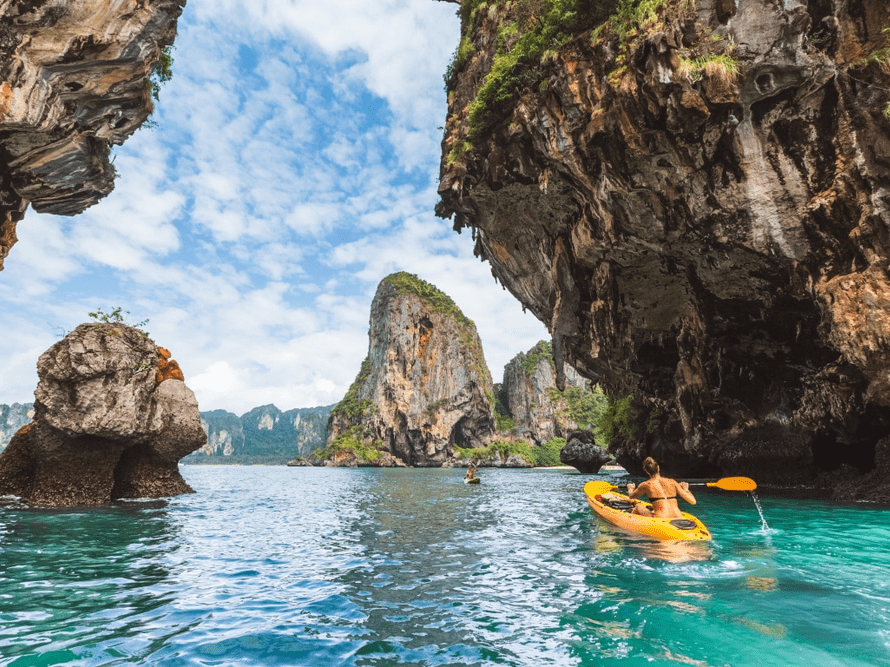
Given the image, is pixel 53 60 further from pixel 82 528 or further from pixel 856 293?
pixel 856 293

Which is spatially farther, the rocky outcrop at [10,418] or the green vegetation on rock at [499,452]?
the rocky outcrop at [10,418]

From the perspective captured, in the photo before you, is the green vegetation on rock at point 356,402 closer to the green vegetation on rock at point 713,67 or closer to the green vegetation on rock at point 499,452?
the green vegetation on rock at point 499,452

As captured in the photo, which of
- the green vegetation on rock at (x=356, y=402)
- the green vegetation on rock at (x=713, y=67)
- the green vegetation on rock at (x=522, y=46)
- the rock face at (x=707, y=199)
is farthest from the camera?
the green vegetation on rock at (x=356, y=402)

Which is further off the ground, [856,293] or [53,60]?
[53,60]

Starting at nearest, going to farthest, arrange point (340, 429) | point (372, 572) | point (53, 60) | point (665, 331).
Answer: point (372, 572) → point (53, 60) → point (665, 331) → point (340, 429)

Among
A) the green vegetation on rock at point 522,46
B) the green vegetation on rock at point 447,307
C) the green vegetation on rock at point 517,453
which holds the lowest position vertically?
the green vegetation on rock at point 517,453

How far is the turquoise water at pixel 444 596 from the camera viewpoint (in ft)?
14.1

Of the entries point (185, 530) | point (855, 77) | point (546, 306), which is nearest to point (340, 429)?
point (546, 306)

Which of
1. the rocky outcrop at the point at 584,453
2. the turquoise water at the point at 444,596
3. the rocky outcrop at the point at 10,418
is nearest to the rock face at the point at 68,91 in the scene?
the turquoise water at the point at 444,596

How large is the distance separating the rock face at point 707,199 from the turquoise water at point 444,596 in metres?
7.15

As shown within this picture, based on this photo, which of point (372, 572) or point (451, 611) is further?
point (372, 572)

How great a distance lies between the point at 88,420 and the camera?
13484 millimetres

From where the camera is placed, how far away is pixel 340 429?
10000cm

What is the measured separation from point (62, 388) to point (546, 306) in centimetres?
1911
